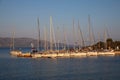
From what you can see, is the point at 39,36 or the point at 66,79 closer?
the point at 66,79

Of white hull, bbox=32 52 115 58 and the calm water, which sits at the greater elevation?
white hull, bbox=32 52 115 58

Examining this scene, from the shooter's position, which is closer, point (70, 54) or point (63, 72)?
point (63, 72)

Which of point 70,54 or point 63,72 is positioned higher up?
point 70,54

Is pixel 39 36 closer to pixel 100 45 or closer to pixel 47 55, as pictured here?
pixel 47 55

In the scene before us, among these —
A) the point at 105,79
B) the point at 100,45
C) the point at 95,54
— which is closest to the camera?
the point at 105,79

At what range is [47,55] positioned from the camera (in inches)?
3391

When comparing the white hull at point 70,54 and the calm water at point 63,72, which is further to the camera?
the white hull at point 70,54

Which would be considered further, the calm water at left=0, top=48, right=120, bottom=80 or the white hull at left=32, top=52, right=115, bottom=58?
the white hull at left=32, top=52, right=115, bottom=58

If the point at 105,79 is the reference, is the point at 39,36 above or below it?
above

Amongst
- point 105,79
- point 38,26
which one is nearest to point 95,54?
point 38,26

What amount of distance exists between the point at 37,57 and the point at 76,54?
11.8m

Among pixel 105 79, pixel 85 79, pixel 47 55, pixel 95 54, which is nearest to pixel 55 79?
pixel 85 79

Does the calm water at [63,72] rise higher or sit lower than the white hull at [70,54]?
lower

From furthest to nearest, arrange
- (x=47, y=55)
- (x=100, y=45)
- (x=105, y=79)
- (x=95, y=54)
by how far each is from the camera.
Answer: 1. (x=100, y=45)
2. (x=95, y=54)
3. (x=47, y=55)
4. (x=105, y=79)
